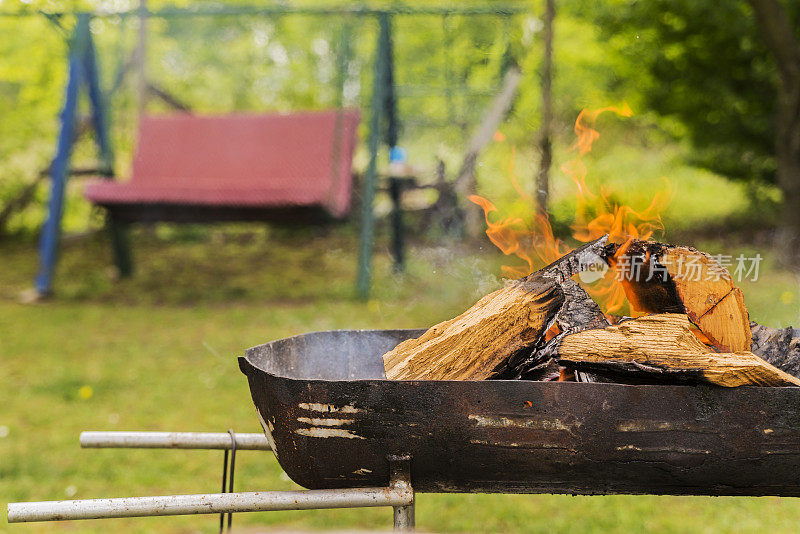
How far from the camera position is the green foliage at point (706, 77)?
5559 mm

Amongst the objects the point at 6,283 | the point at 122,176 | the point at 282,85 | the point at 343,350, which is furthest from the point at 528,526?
the point at 122,176

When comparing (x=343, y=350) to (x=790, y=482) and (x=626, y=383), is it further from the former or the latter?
(x=790, y=482)

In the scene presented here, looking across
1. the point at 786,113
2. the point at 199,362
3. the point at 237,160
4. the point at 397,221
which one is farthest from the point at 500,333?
the point at 786,113

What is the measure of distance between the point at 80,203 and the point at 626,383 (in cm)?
748

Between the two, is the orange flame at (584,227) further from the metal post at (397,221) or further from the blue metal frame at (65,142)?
the blue metal frame at (65,142)

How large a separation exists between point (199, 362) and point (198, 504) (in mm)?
2664

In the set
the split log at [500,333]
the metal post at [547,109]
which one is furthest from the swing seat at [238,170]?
the split log at [500,333]

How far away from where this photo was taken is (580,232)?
69.6 inches

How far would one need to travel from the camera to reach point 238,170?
17.0 feet

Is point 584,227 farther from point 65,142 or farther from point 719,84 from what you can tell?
point 719,84

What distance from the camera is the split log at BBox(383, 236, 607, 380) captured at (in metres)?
1.34

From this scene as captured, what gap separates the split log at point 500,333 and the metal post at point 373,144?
11.2ft

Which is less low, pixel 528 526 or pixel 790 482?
pixel 790 482

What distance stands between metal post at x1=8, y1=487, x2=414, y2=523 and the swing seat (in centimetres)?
320
